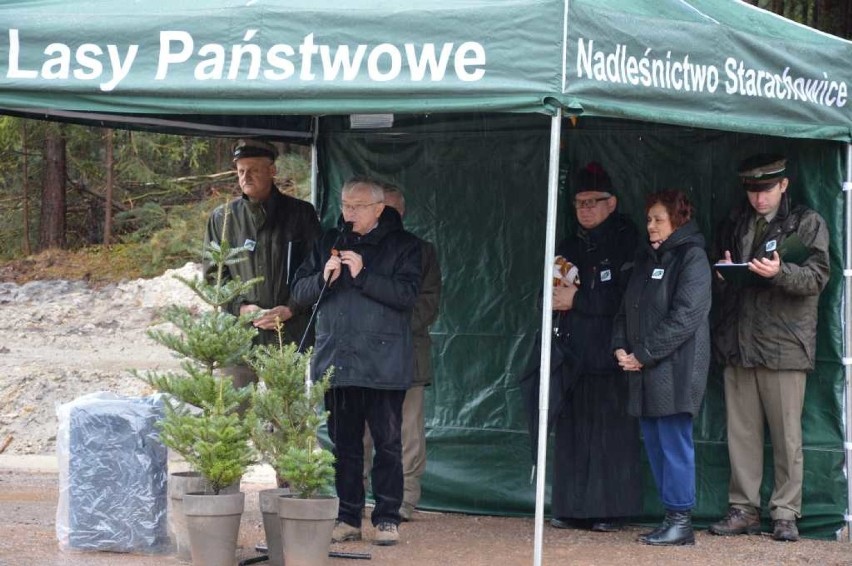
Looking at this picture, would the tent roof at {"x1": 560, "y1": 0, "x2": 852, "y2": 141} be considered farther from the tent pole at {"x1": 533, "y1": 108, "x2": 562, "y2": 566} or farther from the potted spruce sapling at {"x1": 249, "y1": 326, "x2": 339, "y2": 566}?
the potted spruce sapling at {"x1": 249, "y1": 326, "x2": 339, "y2": 566}

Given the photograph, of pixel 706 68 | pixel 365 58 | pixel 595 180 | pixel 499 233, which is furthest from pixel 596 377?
pixel 365 58

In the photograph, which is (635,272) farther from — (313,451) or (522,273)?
(313,451)

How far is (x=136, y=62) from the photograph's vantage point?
5.91 m

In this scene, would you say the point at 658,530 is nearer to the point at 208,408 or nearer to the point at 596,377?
the point at 596,377

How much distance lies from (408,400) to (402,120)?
1.80 m

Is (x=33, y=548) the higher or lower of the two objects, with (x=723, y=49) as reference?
lower

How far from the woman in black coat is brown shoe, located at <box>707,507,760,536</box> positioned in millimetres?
342

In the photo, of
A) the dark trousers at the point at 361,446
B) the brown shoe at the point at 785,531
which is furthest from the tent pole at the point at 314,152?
the brown shoe at the point at 785,531

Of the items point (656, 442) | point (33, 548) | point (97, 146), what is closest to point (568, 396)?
point (656, 442)

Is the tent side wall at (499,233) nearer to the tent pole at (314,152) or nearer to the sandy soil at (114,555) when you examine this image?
the tent pole at (314,152)

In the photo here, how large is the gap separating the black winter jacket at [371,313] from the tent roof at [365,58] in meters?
1.03

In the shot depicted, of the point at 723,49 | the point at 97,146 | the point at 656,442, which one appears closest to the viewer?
the point at 723,49

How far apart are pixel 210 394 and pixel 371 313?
921 millimetres

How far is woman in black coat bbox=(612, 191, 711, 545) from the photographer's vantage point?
266 inches
